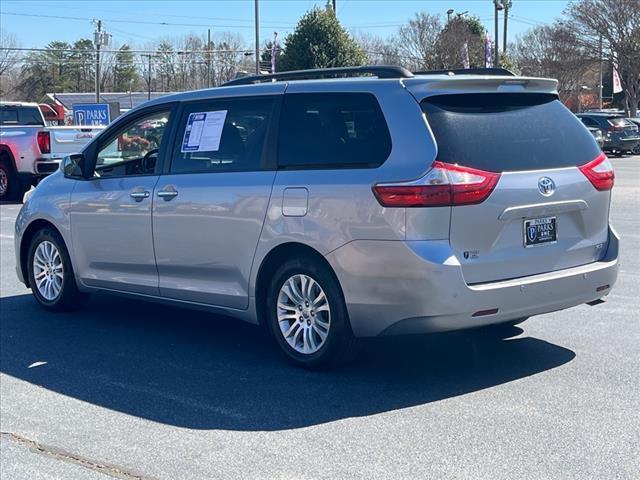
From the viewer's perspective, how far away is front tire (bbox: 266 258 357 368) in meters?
5.82

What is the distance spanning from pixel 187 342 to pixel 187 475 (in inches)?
105

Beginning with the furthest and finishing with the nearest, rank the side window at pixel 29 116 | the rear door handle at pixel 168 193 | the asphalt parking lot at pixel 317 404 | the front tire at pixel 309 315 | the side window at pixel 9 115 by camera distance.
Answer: the side window at pixel 29 116 → the side window at pixel 9 115 → the rear door handle at pixel 168 193 → the front tire at pixel 309 315 → the asphalt parking lot at pixel 317 404

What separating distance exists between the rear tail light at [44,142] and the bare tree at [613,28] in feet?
114

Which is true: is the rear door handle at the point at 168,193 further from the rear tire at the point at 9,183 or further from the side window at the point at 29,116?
the side window at the point at 29,116

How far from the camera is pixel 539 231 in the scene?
5.70 m

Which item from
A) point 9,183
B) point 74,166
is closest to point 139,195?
point 74,166

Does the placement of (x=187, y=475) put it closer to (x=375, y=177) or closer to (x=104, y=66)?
(x=375, y=177)

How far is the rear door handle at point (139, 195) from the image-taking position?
705cm

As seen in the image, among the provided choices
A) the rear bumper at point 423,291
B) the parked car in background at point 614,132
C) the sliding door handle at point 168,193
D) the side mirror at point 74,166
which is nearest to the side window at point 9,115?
the side mirror at point 74,166

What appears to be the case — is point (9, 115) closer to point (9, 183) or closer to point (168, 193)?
point (9, 183)

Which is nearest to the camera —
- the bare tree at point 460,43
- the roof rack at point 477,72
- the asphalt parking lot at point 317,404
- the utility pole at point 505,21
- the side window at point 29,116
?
the asphalt parking lot at point 317,404

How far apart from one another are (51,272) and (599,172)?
15.7 feet

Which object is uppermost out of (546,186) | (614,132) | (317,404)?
(614,132)

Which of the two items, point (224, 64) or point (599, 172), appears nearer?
point (599, 172)
